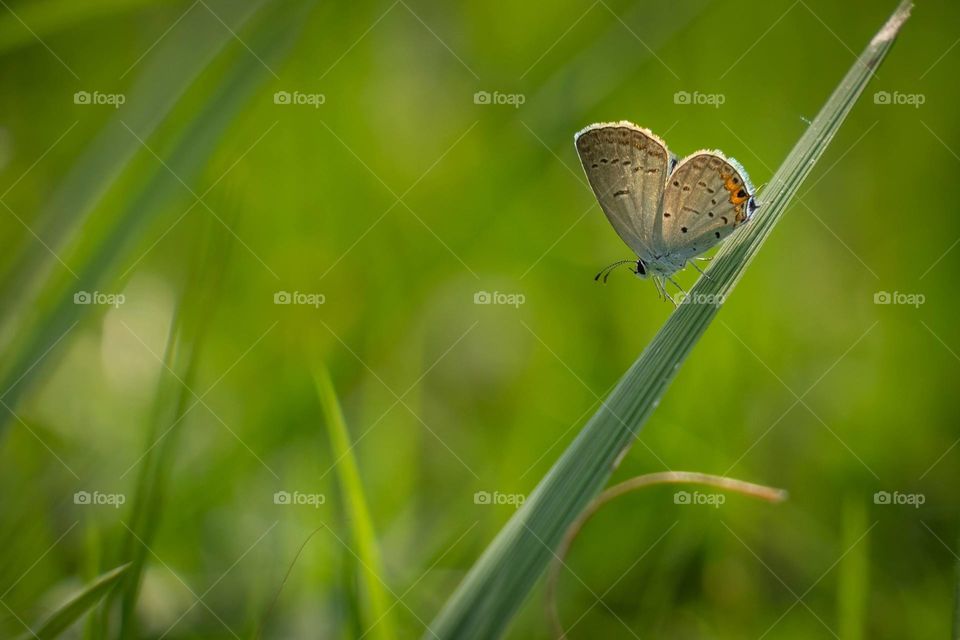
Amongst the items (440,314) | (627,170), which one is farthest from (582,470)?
(440,314)

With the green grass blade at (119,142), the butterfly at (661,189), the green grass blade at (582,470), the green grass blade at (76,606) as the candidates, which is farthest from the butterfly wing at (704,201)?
the green grass blade at (76,606)

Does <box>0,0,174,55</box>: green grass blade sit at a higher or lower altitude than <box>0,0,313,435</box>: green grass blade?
higher

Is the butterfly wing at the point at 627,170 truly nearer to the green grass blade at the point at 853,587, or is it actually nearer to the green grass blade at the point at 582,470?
the green grass blade at the point at 582,470

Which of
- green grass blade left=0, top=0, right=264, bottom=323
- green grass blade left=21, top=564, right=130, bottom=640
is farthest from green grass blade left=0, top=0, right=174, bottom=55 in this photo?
green grass blade left=21, top=564, right=130, bottom=640

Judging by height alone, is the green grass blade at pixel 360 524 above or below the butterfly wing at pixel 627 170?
below

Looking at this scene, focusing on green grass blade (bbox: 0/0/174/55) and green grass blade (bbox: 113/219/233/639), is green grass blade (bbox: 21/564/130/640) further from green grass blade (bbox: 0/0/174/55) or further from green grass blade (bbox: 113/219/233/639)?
green grass blade (bbox: 0/0/174/55)

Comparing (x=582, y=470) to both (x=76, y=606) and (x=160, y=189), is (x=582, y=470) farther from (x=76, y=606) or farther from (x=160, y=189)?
(x=160, y=189)

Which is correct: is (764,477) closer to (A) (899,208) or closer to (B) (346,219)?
(A) (899,208)
